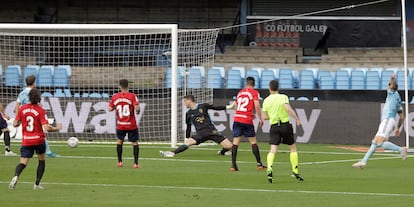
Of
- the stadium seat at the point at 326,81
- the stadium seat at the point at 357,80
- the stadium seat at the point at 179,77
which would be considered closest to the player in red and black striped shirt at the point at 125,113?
the stadium seat at the point at 179,77

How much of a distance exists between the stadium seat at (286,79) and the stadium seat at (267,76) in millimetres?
251

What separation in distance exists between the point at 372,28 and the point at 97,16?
39.7 feet

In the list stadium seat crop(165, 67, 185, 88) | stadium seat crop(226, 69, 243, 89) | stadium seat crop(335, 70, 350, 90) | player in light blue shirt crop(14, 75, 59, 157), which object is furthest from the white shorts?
stadium seat crop(226, 69, 243, 89)

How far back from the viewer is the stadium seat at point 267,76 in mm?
36562

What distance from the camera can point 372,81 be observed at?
119 ft

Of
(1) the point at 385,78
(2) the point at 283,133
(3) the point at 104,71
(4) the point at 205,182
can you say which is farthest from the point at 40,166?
(1) the point at 385,78

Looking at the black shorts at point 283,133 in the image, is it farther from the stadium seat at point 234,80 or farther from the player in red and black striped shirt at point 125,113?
the stadium seat at point 234,80

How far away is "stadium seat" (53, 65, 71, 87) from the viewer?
35.6m

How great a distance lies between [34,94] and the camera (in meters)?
17.0

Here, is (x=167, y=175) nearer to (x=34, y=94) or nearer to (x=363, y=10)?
(x=34, y=94)

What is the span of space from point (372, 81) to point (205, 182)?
61.7 ft

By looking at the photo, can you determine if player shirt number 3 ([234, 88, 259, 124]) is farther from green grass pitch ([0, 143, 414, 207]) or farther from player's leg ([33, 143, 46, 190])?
player's leg ([33, 143, 46, 190])

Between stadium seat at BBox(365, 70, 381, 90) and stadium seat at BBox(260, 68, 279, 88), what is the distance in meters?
3.21

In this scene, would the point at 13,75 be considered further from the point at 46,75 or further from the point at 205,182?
the point at 205,182
